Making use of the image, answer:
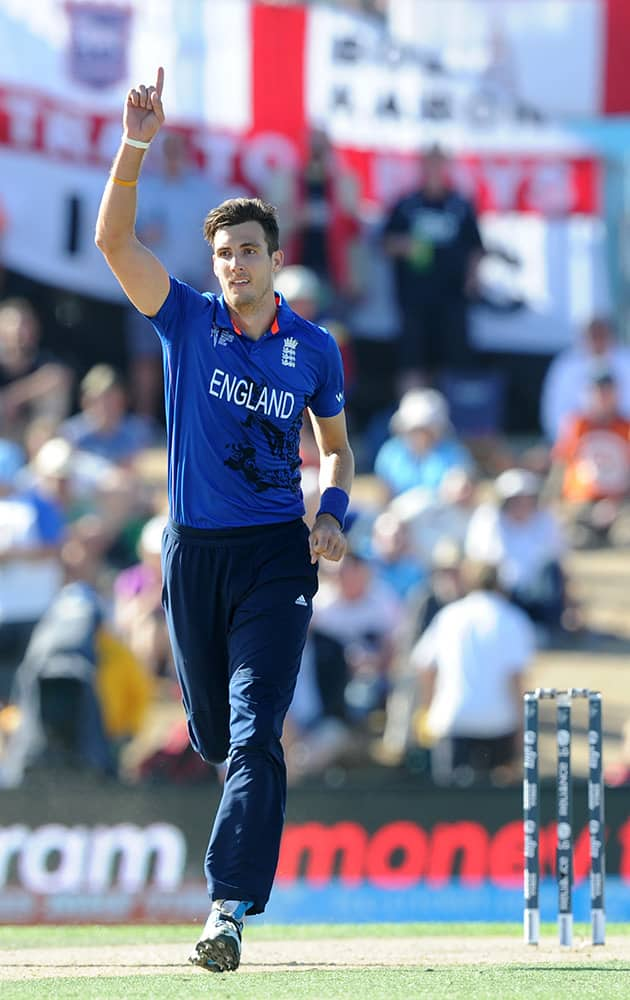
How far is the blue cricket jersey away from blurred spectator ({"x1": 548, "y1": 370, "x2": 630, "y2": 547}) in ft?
29.4

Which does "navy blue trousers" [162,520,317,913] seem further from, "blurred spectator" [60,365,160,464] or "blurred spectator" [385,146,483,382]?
"blurred spectator" [385,146,483,382]

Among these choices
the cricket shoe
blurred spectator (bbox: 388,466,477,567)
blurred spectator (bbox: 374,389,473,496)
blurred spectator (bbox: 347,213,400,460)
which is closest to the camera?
the cricket shoe

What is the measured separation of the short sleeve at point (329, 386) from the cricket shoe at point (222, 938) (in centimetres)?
158

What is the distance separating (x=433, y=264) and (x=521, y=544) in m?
3.53

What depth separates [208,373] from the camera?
589cm

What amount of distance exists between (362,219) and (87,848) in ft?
25.0

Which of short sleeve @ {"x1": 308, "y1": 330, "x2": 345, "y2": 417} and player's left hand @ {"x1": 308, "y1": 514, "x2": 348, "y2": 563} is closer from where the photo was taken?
player's left hand @ {"x1": 308, "y1": 514, "x2": 348, "y2": 563}

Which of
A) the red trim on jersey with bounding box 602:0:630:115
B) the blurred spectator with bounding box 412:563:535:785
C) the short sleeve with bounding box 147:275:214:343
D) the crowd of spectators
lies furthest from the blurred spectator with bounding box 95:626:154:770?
the red trim on jersey with bounding box 602:0:630:115

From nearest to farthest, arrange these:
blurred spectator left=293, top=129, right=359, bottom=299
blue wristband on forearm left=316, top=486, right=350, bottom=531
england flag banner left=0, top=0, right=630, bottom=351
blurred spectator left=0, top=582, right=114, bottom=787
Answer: blue wristband on forearm left=316, top=486, right=350, bottom=531 < blurred spectator left=0, top=582, right=114, bottom=787 < england flag banner left=0, top=0, right=630, bottom=351 < blurred spectator left=293, top=129, right=359, bottom=299

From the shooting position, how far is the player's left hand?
5875 millimetres

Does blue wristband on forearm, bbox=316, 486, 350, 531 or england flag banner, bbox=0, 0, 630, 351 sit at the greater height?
england flag banner, bbox=0, 0, 630, 351

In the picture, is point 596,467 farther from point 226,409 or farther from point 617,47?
point 226,409

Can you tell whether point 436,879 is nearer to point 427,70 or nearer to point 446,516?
point 446,516

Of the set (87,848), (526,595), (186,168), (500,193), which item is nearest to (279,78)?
(186,168)
